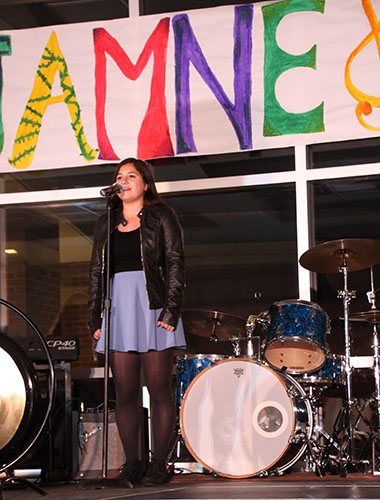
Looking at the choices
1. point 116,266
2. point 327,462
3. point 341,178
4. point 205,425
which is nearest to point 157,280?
point 116,266

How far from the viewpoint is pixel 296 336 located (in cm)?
479

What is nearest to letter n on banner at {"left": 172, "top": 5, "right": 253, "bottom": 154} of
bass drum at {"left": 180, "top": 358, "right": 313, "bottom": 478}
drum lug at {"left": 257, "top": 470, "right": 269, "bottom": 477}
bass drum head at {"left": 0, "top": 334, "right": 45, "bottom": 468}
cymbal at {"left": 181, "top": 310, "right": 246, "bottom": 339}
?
cymbal at {"left": 181, "top": 310, "right": 246, "bottom": 339}

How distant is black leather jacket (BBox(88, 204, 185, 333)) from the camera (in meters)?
4.32

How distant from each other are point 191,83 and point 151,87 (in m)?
0.30

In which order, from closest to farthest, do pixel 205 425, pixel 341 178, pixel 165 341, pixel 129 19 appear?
pixel 165 341, pixel 205 425, pixel 341 178, pixel 129 19

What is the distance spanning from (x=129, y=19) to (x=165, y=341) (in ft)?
9.25

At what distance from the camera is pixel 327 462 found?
4930 mm

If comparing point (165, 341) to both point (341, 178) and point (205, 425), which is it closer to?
point (205, 425)

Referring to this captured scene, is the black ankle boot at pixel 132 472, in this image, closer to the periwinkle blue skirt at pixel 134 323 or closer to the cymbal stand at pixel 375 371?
the periwinkle blue skirt at pixel 134 323

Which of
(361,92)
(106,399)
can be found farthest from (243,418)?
(361,92)

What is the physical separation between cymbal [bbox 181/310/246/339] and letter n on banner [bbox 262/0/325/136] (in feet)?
4.39

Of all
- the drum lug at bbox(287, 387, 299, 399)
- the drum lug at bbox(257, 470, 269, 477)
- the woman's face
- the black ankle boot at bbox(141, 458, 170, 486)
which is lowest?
the drum lug at bbox(257, 470, 269, 477)

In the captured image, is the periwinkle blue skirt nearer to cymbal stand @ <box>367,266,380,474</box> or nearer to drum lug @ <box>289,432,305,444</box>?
drum lug @ <box>289,432,305,444</box>

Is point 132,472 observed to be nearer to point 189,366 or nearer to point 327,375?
point 189,366
